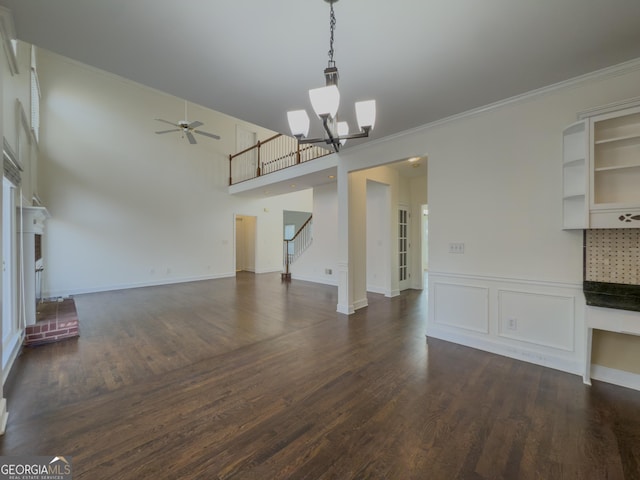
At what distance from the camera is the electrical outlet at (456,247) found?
3.40m

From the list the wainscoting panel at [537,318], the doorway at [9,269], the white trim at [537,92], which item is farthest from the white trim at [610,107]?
the doorway at [9,269]

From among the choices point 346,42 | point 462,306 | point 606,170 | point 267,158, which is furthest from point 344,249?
point 267,158

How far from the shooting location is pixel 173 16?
1.88 meters

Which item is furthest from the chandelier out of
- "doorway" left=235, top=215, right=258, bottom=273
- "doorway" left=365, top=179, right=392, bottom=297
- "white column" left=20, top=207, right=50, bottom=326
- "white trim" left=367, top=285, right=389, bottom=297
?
"doorway" left=235, top=215, right=258, bottom=273

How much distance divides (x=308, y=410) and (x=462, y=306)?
92.6 inches

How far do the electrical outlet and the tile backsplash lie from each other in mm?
1126

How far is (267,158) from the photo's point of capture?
8.48m

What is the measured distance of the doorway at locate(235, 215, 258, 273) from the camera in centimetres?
989

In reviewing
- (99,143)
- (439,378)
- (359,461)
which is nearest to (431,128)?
(439,378)

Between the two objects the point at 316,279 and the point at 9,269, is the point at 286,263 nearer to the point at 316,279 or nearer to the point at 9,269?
the point at 316,279

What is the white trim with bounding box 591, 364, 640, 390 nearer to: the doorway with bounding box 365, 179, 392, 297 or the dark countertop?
the dark countertop

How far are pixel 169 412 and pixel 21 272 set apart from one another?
9.95ft

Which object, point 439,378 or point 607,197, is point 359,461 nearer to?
point 439,378

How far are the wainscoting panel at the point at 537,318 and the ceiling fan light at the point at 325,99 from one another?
2816mm
